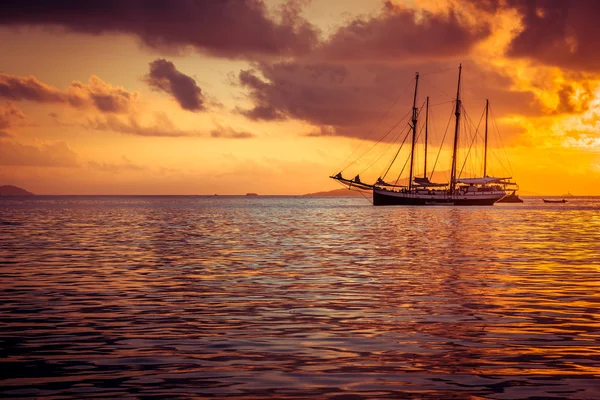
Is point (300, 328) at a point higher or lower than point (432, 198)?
lower

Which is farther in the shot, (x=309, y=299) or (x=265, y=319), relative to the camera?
(x=309, y=299)

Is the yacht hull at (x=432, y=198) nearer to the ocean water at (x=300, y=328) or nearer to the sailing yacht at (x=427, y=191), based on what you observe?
the sailing yacht at (x=427, y=191)

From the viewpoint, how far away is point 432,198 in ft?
558

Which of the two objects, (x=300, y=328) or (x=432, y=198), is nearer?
(x=300, y=328)

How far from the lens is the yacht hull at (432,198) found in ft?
559

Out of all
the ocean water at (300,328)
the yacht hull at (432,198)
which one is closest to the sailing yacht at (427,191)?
the yacht hull at (432,198)

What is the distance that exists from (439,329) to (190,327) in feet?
18.6

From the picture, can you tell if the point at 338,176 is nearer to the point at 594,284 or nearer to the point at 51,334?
the point at 594,284

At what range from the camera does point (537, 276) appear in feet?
97.0

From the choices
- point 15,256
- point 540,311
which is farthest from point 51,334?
point 15,256

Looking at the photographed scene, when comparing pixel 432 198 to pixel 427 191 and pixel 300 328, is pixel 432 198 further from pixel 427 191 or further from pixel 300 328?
pixel 300 328

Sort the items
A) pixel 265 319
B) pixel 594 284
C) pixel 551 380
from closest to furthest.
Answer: pixel 551 380
pixel 265 319
pixel 594 284

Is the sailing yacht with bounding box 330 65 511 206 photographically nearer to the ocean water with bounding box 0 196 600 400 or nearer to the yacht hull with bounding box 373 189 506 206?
the yacht hull with bounding box 373 189 506 206

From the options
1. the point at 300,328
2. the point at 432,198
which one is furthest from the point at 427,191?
the point at 300,328
